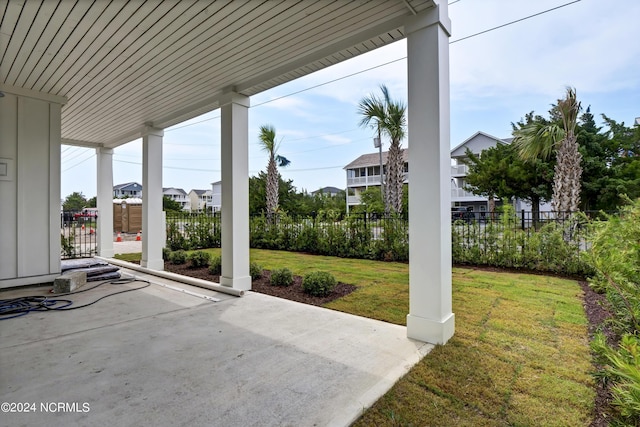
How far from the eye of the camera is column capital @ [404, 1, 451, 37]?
2.65 meters

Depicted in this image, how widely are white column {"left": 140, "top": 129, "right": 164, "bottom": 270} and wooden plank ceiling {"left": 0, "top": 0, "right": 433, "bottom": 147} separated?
132cm

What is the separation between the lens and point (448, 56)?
2.81 m

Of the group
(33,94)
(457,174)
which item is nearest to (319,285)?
(33,94)

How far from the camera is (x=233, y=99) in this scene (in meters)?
4.50

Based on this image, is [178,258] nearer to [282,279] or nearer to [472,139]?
[282,279]

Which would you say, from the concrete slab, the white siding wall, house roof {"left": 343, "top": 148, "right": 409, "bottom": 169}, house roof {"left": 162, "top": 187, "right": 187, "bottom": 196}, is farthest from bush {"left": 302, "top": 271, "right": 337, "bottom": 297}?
house roof {"left": 162, "top": 187, "right": 187, "bottom": 196}

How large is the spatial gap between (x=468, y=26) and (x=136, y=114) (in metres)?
6.04

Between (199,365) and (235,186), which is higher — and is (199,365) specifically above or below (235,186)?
below

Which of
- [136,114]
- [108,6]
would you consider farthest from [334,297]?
[136,114]

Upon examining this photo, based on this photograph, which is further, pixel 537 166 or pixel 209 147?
pixel 209 147

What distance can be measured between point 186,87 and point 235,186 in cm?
163

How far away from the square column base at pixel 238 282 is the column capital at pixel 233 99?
2.61 meters

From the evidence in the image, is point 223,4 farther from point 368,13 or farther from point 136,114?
point 136,114

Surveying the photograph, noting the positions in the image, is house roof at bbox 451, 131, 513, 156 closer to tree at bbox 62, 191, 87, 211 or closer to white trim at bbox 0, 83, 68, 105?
white trim at bbox 0, 83, 68, 105
